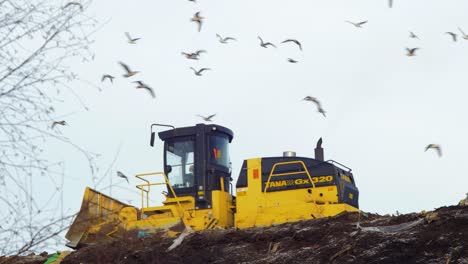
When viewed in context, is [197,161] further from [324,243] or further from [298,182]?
[324,243]

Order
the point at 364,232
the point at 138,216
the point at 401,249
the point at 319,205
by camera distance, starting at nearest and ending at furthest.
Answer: the point at 401,249, the point at 364,232, the point at 319,205, the point at 138,216

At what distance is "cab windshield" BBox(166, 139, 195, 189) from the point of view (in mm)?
19172

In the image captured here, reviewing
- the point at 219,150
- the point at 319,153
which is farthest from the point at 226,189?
the point at 319,153

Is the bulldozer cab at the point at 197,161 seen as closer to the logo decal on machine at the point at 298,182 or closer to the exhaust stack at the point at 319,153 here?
the logo decal on machine at the point at 298,182

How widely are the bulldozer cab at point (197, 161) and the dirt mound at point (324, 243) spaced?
2.10 meters

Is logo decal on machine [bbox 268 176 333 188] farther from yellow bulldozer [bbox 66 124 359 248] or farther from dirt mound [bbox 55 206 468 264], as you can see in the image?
dirt mound [bbox 55 206 468 264]

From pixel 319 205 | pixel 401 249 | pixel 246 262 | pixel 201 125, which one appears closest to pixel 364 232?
pixel 401 249

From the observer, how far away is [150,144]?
18.3m

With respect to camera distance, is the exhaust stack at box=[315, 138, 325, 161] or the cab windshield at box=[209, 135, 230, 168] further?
the cab windshield at box=[209, 135, 230, 168]

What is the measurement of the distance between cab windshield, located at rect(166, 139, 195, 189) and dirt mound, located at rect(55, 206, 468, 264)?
222 cm

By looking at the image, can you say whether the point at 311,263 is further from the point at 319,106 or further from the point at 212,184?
the point at 212,184

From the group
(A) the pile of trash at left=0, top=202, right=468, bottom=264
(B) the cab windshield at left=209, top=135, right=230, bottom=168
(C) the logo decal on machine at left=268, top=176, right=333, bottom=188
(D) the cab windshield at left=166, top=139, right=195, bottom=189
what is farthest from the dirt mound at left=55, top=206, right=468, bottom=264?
(B) the cab windshield at left=209, top=135, right=230, bottom=168

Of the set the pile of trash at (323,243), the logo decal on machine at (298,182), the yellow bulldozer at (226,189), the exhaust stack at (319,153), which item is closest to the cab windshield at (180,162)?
the yellow bulldozer at (226,189)

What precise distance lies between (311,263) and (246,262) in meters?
1.55
